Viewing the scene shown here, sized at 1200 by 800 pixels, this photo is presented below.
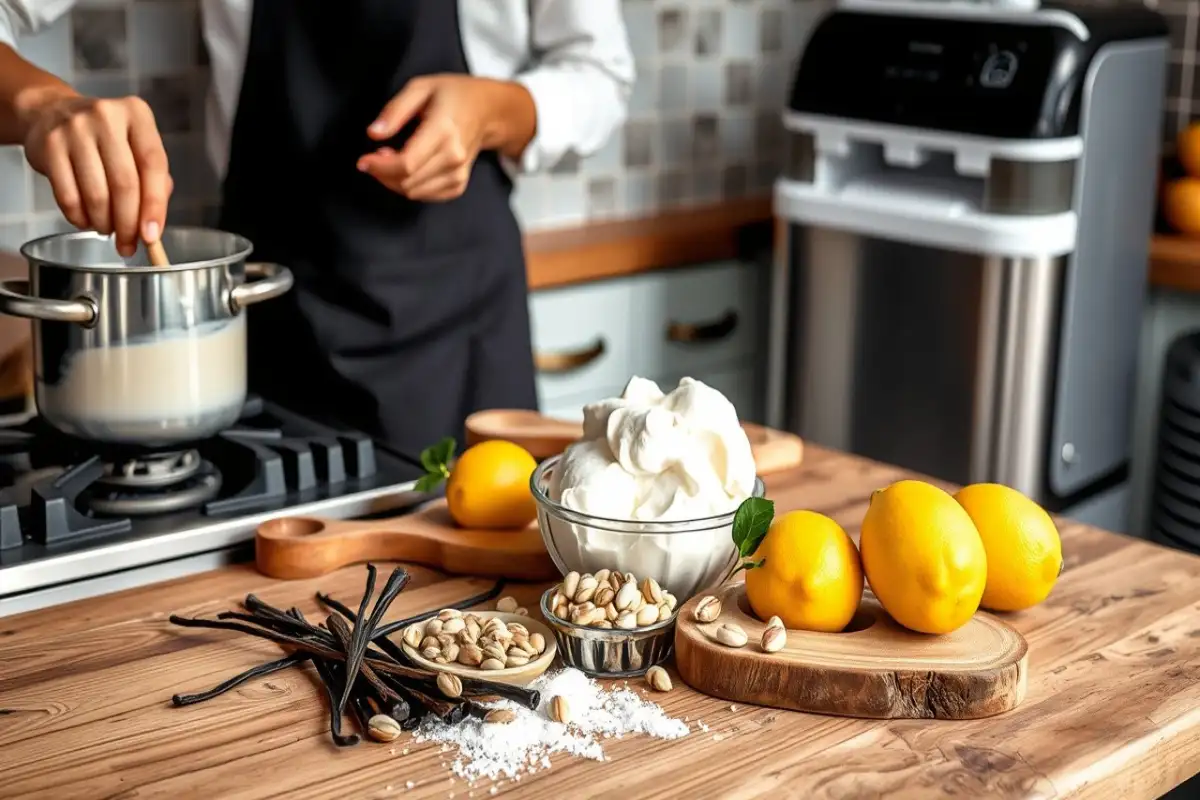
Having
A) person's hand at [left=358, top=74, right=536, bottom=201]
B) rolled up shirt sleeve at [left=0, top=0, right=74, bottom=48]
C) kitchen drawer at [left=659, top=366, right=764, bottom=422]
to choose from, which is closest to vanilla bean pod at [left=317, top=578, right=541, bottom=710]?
person's hand at [left=358, top=74, right=536, bottom=201]

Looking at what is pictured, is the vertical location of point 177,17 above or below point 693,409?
above

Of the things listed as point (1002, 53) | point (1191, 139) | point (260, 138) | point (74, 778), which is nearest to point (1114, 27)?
point (1002, 53)

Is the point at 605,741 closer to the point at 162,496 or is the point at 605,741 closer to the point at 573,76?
the point at 162,496

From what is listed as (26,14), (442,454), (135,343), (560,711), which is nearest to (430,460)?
(442,454)

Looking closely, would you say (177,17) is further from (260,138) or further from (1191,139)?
(1191,139)

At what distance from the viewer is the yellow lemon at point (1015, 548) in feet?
3.12

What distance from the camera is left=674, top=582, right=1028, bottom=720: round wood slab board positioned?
83 centimetres

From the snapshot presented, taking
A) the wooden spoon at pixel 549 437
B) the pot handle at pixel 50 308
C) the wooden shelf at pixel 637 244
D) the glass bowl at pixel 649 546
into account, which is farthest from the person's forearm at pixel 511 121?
the glass bowl at pixel 649 546

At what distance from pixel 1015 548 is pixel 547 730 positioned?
0.35 meters

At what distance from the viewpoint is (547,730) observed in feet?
2.64

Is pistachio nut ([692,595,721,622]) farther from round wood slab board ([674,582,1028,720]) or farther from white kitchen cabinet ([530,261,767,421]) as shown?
white kitchen cabinet ([530,261,767,421])

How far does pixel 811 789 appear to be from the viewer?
0.75 metres

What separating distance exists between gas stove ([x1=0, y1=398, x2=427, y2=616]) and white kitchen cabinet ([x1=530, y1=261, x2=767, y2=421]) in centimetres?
102

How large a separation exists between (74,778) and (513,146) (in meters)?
1.06
